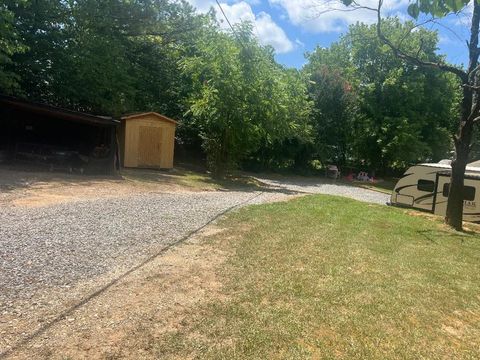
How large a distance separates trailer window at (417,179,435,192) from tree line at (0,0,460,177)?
461 cm

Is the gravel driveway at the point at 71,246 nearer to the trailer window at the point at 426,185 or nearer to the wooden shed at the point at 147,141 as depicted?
the trailer window at the point at 426,185

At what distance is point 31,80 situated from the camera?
16594 mm

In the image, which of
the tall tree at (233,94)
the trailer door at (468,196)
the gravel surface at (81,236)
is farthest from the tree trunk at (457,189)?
the tall tree at (233,94)

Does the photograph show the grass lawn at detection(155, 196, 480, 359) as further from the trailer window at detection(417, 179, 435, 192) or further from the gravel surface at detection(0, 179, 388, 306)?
the trailer window at detection(417, 179, 435, 192)

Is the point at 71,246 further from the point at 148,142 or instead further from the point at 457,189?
the point at 148,142

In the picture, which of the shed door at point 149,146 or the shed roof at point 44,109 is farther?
the shed door at point 149,146

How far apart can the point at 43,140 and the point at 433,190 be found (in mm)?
15032

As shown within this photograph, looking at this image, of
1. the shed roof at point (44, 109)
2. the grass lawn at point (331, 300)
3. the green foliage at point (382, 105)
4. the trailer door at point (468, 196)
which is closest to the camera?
the grass lawn at point (331, 300)

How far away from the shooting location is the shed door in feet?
58.1

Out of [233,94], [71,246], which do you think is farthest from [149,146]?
[71,246]

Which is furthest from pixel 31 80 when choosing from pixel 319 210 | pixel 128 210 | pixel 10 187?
pixel 319 210

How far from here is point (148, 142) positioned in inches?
704

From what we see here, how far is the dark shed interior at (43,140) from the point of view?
13156 millimetres

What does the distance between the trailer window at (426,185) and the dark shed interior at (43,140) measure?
10.7 meters
